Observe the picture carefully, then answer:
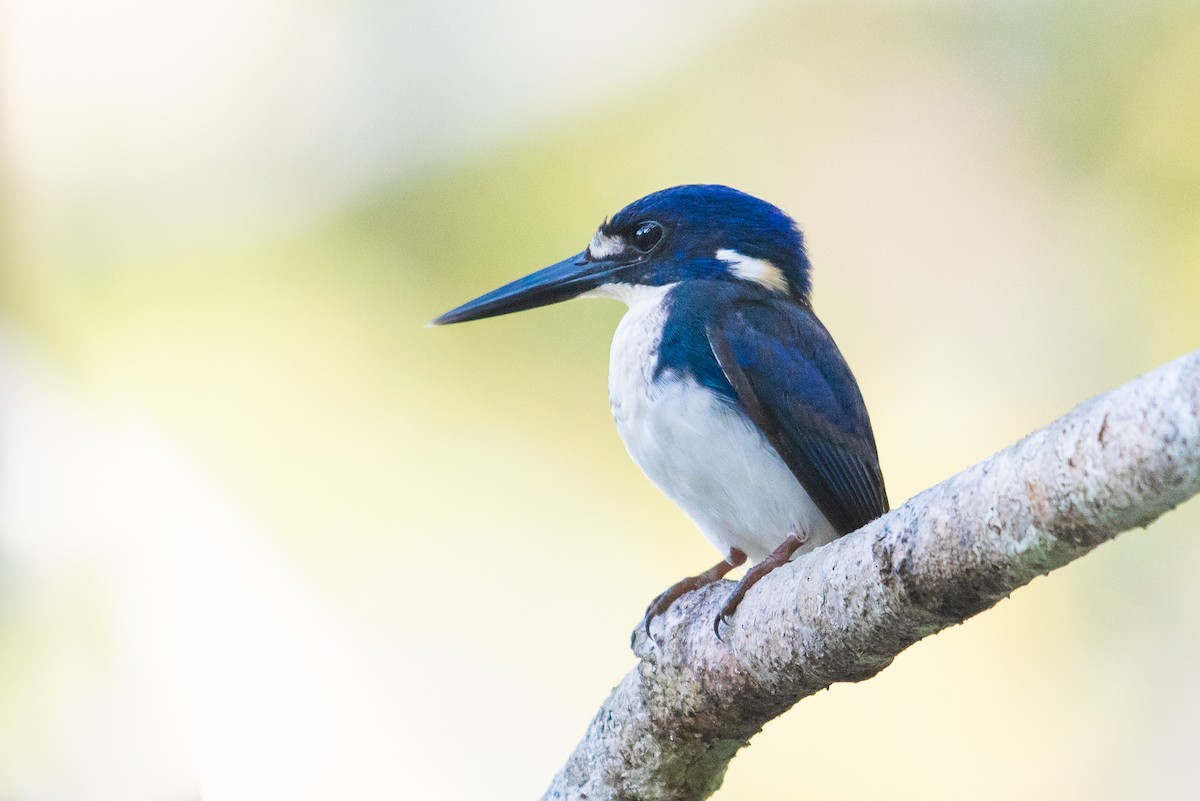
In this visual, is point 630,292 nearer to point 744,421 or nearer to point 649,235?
point 649,235

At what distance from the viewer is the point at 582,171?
4359mm

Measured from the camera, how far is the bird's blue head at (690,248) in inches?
120

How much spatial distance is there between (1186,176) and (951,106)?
81cm

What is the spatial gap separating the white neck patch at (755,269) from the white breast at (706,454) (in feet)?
1.43

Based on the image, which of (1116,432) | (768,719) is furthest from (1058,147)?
(1116,432)

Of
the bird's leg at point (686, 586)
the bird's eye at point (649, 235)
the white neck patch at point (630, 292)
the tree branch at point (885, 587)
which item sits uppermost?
the bird's eye at point (649, 235)

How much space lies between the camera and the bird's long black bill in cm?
311

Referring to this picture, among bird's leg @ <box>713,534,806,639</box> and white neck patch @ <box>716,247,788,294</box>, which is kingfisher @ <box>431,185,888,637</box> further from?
white neck patch @ <box>716,247,788,294</box>

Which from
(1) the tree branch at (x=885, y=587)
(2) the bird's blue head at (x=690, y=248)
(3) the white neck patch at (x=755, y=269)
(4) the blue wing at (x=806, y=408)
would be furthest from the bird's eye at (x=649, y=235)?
(1) the tree branch at (x=885, y=587)

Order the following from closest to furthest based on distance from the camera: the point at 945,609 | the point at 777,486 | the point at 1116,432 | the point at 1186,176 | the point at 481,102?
the point at 1116,432, the point at 945,609, the point at 777,486, the point at 1186,176, the point at 481,102

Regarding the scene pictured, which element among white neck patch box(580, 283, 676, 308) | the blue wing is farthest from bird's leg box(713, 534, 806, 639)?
white neck patch box(580, 283, 676, 308)

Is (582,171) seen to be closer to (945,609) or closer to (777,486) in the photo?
(777,486)

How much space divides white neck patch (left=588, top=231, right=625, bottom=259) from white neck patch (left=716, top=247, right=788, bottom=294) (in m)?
0.24

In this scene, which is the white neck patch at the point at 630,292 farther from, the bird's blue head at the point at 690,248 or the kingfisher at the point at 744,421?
the kingfisher at the point at 744,421
